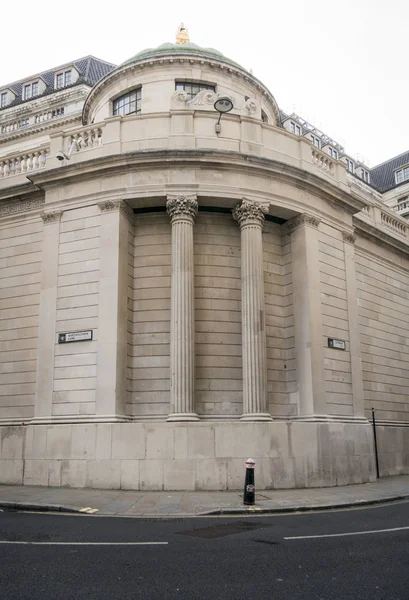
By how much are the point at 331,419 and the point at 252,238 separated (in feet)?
23.9

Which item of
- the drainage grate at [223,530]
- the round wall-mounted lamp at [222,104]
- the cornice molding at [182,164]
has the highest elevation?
→ the round wall-mounted lamp at [222,104]

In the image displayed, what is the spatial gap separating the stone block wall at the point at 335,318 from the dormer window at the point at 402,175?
43.3 meters

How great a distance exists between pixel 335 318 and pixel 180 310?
6.85 m

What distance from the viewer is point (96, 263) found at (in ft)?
65.3

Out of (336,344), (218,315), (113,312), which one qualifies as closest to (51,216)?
(113,312)

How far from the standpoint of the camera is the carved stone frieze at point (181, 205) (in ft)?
65.0

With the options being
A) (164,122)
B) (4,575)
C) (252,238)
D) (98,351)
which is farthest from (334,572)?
(164,122)

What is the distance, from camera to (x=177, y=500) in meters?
14.8

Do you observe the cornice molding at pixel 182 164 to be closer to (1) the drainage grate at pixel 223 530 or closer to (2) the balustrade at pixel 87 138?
(2) the balustrade at pixel 87 138

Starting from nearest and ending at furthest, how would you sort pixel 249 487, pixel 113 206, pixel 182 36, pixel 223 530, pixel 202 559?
pixel 202 559, pixel 223 530, pixel 249 487, pixel 113 206, pixel 182 36

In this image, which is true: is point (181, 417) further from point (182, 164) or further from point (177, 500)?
point (182, 164)

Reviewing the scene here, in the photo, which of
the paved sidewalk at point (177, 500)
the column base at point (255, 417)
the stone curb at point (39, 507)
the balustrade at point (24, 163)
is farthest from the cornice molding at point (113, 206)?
the stone curb at point (39, 507)

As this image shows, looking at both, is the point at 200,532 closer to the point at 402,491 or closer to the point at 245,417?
the point at 245,417

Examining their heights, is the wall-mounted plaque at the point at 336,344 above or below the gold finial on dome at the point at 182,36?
below
